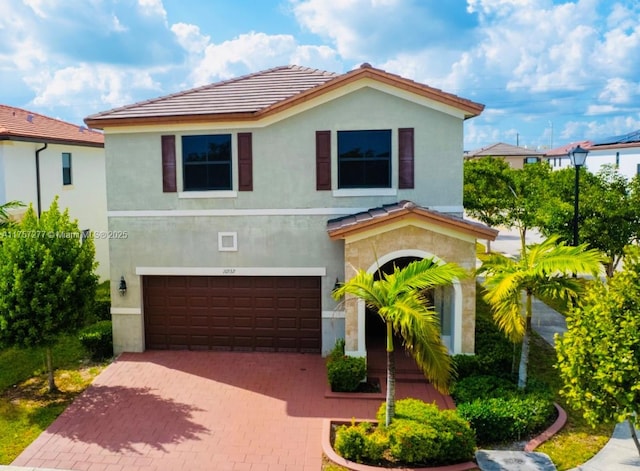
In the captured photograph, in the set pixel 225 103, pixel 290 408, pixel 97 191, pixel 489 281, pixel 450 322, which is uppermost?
pixel 225 103

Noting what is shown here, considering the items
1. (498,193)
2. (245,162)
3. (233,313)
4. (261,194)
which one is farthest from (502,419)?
(498,193)

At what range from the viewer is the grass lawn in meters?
10.8

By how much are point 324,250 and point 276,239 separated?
1373 millimetres

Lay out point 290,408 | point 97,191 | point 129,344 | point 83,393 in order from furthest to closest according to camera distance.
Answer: point 97,191 < point 129,344 < point 83,393 < point 290,408

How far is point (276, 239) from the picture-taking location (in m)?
14.8

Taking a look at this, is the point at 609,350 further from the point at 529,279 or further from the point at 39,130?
the point at 39,130

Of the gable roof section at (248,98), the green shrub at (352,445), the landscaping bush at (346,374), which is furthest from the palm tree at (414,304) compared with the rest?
the gable roof section at (248,98)

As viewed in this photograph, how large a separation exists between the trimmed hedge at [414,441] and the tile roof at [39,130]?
14.8 metres

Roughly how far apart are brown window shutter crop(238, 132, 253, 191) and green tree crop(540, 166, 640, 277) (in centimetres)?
1085

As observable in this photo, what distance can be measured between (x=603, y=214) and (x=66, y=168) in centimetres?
2063

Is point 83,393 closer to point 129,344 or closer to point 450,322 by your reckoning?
point 129,344

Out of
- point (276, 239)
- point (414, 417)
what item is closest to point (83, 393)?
point (276, 239)

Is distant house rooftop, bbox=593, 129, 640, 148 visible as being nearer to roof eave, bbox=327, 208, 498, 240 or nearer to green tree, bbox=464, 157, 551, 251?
green tree, bbox=464, 157, 551, 251

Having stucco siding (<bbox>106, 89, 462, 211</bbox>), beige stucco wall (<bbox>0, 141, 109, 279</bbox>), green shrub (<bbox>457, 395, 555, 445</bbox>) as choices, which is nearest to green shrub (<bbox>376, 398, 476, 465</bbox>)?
green shrub (<bbox>457, 395, 555, 445</bbox>)
